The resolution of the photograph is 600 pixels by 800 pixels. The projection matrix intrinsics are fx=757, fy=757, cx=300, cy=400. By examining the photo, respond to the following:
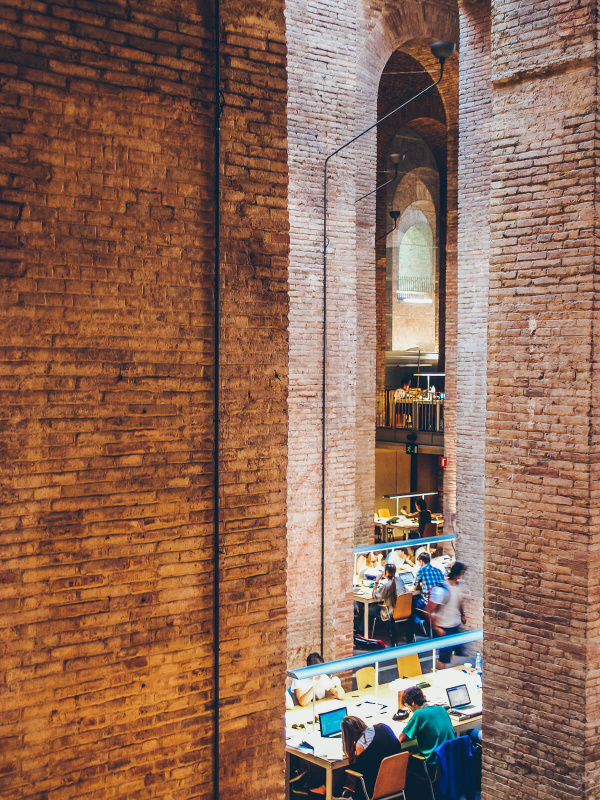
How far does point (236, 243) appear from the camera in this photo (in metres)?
3.64

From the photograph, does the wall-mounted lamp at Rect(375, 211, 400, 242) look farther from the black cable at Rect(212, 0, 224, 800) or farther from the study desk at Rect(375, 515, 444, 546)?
the black cable at Rect(212, 0, 224, 800)

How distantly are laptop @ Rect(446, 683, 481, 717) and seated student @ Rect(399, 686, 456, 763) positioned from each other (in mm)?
546

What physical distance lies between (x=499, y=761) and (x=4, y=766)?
3835 millimetres

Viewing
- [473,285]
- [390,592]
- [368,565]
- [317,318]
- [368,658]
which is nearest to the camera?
[368,658]

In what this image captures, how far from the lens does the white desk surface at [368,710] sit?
6469mm

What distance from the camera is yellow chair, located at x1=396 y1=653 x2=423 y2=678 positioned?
8258mm

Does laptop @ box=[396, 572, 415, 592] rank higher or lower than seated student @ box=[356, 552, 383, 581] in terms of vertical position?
lower

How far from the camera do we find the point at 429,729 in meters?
6.62

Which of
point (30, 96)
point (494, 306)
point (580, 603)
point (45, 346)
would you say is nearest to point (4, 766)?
point (45, 346)

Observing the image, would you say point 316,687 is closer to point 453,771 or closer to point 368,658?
point 368,658

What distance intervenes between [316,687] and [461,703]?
1.43 m

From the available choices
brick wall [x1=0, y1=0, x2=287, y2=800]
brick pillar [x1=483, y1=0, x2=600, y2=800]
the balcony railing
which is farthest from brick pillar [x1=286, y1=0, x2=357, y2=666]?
the balcony railing

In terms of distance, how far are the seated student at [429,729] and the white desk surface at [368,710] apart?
0.87ft

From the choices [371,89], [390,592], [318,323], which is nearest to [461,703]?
[390,592]
